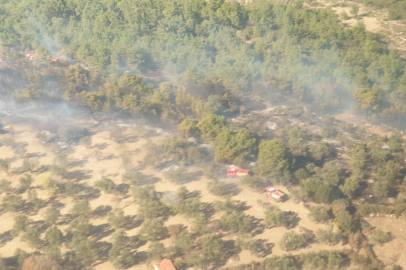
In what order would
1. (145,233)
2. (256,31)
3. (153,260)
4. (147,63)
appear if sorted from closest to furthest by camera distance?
(153,260) < (145,233) < (147,63) < (256,31)

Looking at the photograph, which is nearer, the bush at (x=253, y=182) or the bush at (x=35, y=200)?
the bush at (x=35, y=200)

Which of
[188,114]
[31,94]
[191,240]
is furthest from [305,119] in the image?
[31,94]

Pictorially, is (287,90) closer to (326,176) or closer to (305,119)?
(305,119)

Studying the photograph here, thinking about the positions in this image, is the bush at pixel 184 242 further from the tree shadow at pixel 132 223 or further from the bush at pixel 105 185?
the bush at pixel 105 185

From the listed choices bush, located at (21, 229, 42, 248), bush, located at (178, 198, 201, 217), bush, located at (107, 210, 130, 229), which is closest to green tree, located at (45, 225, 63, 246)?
bush, located at (21, 229, 42, 248)

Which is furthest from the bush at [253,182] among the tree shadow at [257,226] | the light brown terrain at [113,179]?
the tree shadow at [257,226]

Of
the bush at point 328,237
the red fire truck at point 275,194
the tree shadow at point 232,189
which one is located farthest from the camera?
the tree shadow at point 232,189
